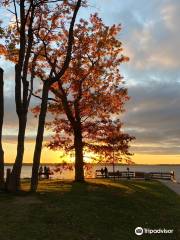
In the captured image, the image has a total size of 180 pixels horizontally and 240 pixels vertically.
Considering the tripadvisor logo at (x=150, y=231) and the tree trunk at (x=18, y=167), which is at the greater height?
the tree trunk at (x=18, y=167)

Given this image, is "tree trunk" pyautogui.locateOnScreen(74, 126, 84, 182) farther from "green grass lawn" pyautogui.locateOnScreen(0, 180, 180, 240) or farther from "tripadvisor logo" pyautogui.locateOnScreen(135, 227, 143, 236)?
"tripadvisor logo" pyautogui.locateOnScreen(135, 227, 143, 236)

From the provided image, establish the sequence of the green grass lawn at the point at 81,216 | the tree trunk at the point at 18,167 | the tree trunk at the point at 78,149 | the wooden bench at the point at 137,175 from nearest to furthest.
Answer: the green grass lawn at the point at 81,216 → the tree trunk at the point at 18,167 → the tree trunk at the point at 78,149 → the wooden bench at the point at 137,175

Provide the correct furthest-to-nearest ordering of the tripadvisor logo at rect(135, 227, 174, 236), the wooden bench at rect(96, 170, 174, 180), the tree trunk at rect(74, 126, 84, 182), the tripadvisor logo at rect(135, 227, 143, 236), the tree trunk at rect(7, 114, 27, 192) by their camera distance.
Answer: the wooden bench at rect(96, 170, 174, 180) < the tree trunk at rect(74, 126, 84, 182) < the tree trunk at rect(7, 114, 27, 192) < the tripadvisor logo at rect(135, 227, 174, 236) < the tripadvisor logo at rect(135, 227, 143, 236)

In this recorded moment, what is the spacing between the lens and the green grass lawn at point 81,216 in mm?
18344

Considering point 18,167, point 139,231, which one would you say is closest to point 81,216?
point 139,231

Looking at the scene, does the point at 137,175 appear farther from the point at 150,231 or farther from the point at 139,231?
the point at 139,231

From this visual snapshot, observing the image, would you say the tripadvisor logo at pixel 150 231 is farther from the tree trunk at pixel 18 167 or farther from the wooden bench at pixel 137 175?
the wooden bench at pixel 137 175

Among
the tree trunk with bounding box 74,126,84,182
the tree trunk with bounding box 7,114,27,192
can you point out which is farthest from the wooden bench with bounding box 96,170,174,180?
the tree trunk with bounding box 7,114,27,192

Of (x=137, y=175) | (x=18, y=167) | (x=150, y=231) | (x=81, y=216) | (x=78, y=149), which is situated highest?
(x=78, y=149)

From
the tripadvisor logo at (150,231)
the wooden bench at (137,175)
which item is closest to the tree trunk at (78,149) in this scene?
the wooden bench at (137,175)

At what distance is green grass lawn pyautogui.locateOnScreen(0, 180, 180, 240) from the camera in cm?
1834

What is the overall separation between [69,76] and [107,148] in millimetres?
7529

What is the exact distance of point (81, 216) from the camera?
21.5 metres

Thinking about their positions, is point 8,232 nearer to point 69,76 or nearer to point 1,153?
point 1,153
